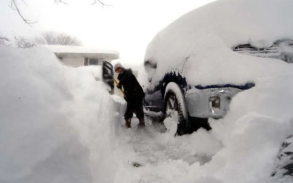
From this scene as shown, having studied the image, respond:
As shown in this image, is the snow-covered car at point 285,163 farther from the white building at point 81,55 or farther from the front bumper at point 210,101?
the white building at point 81,55

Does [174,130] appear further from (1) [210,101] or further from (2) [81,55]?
(2) [81,55]

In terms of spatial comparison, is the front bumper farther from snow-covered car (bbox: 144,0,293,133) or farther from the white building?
the white building

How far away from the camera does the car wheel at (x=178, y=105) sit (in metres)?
3.12

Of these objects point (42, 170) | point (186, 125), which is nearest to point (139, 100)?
point (186, 125)

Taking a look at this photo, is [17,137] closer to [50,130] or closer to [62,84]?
[50,130]

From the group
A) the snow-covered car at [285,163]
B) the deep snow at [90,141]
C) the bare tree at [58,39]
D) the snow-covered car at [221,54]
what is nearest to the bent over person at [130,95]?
the snow-covered car at [221,54]

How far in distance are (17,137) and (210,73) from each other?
214 centimetres

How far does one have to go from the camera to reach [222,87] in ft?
8.39

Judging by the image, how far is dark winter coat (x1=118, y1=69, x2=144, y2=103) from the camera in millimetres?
4789

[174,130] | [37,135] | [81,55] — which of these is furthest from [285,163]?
[81,55]

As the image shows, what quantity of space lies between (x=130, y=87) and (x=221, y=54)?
248 cm

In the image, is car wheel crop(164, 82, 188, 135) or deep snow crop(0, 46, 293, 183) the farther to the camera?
car wheel crop(164, 82, 188, 135)

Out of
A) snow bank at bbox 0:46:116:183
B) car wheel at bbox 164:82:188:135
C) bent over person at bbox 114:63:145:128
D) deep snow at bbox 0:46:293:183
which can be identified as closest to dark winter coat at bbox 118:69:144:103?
bent over person at bbox 114:63:145:128

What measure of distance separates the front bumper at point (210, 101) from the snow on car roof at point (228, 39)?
0.11 meters
